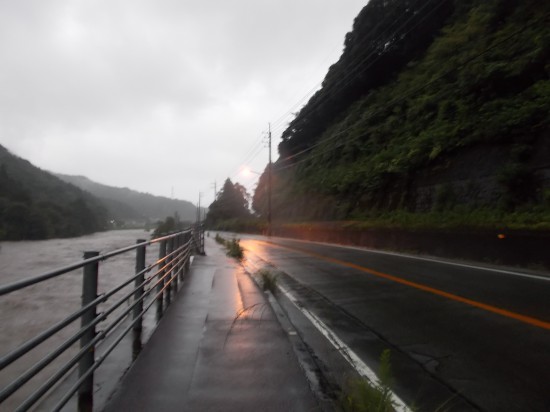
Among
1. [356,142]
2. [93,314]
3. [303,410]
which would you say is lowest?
[303,410]

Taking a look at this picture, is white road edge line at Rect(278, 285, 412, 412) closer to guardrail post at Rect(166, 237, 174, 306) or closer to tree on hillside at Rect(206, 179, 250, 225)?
guardrail post at Rect(166, 237, 174, 306)

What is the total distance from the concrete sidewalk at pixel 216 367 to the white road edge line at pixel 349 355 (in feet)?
1.96

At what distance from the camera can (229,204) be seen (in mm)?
117000

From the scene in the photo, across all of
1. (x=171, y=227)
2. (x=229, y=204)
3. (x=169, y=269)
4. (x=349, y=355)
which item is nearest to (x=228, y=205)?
(x=229, y=204)

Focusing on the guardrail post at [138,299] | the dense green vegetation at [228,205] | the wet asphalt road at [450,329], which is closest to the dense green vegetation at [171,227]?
the guardrail post at [138,299]

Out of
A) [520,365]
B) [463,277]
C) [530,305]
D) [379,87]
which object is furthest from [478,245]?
[379,87]

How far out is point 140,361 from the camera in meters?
4.23

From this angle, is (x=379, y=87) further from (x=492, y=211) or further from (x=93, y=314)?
(x=93, y=314)

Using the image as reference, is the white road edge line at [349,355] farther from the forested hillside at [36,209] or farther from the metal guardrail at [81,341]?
the forested hillside at [36,209]

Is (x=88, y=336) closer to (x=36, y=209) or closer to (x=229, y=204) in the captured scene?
(x=36, y=209)

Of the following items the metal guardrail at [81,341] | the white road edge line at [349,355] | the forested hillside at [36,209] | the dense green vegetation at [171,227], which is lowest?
the white road edge line at [349,355]

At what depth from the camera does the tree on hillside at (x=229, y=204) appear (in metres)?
116

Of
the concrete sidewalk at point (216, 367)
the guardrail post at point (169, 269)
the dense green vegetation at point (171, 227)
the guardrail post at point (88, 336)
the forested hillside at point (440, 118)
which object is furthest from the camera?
the forested hillside at point (440, 118)

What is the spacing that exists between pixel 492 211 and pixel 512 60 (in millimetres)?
9264
